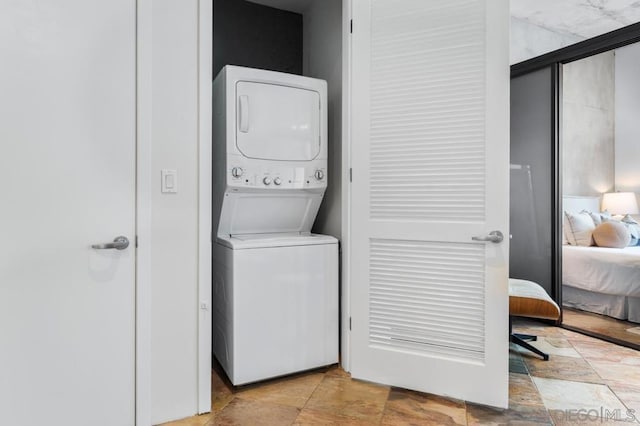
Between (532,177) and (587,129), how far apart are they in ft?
2.56

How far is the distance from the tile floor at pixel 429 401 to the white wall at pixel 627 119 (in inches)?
62.3

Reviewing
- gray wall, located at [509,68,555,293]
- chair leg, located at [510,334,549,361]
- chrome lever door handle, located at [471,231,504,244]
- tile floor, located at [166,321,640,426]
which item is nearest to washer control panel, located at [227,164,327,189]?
chrome lever door handle, located at [471,231,504,244]

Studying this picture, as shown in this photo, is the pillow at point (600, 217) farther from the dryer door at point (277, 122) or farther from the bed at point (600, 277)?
the dryer door at point (277, 122)

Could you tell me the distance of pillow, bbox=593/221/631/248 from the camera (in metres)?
3.25

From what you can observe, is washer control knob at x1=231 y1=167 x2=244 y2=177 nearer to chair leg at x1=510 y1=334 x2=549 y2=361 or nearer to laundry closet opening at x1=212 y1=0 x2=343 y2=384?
laundry closet opening at x1=212 y1=0 x2=343 y2=384

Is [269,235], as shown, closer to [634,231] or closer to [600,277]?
[600,277]

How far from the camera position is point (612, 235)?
10.8ft
